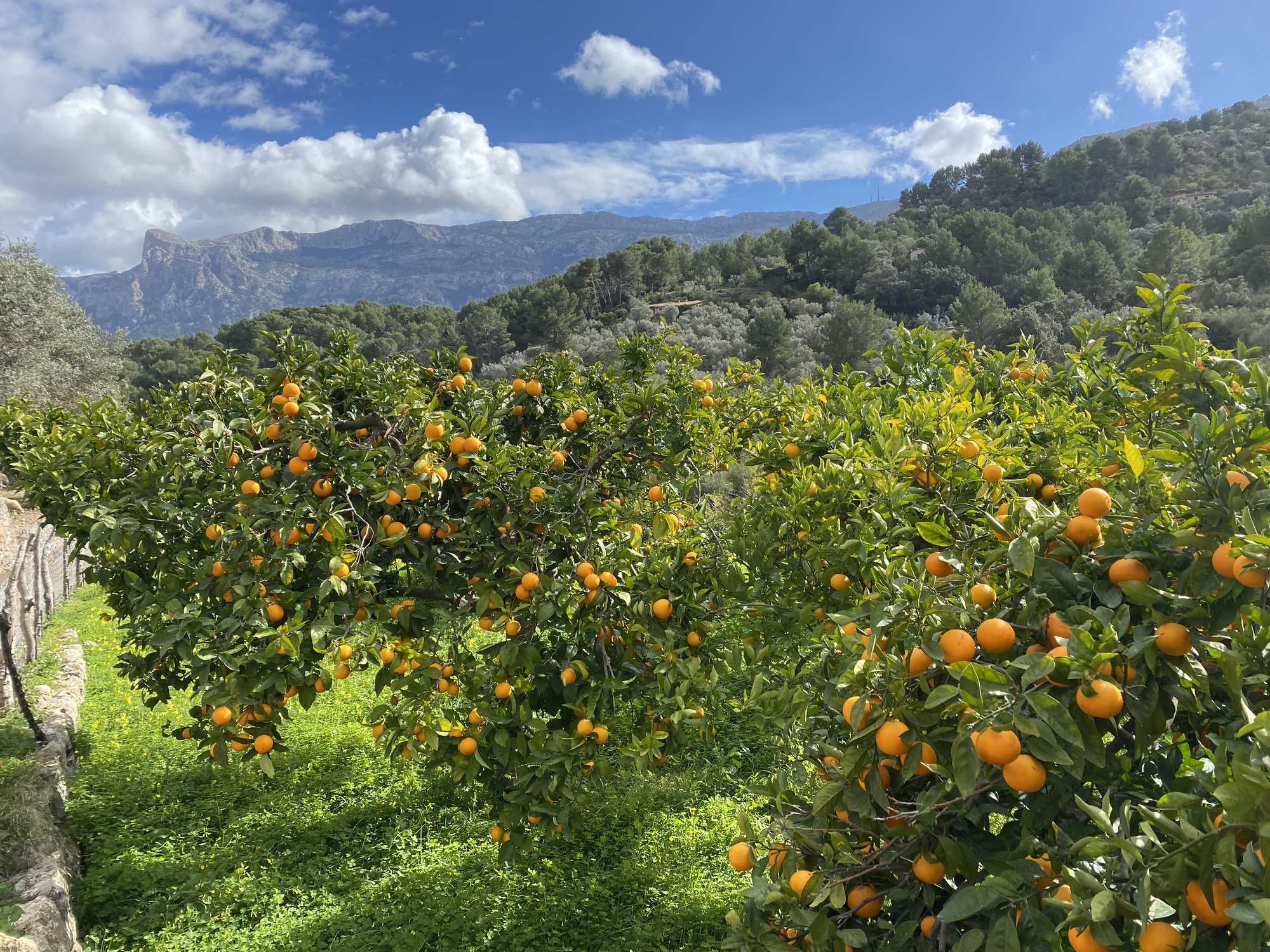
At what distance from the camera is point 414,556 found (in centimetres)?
280

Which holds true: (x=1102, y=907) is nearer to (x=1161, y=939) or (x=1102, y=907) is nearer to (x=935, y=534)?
(x=1161, y=939)

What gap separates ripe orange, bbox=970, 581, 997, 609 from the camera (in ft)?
4.03

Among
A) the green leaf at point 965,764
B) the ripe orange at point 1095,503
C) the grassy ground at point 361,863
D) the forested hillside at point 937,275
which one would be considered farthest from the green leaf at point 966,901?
the forested hillside at point 937,275

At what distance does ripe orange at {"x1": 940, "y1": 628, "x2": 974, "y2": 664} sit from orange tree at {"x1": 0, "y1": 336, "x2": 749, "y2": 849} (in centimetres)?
137

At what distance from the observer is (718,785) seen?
16.0 ft

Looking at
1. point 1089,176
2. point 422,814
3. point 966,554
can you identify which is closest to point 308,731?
point 422,814

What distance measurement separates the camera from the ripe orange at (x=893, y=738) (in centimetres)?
108

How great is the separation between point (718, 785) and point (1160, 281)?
418 centimetres

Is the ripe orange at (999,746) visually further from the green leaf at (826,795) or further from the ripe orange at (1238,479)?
the ripe orange at (1238,479)

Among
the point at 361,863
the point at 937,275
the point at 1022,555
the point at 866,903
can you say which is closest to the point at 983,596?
the point at 1022,555

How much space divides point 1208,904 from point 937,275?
41659 mm

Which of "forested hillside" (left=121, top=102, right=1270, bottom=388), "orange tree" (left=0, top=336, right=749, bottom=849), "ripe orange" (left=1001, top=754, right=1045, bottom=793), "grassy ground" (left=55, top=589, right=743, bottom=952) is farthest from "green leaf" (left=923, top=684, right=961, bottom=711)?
"forested hillside" (left=121, top=102, right=1270, bottom=388)

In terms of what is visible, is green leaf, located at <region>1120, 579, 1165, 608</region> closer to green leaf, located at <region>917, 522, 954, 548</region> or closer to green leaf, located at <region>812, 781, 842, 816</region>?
green leaf, located at <region>917, 522, 954, 548</region>

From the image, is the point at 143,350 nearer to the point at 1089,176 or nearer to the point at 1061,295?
the point at 1061,295
